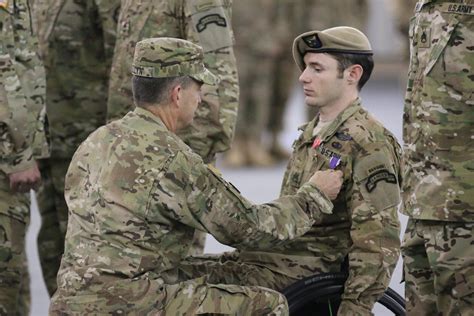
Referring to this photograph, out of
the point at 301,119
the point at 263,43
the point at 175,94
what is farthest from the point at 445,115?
the point at 301,119

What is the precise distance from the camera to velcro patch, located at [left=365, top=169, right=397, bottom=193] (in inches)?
211

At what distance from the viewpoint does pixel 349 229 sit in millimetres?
5531

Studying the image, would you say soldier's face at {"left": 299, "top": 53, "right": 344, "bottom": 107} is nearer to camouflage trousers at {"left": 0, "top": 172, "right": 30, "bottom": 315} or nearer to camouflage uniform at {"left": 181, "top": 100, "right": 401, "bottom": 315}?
camouflage uniform at {"left": 181, "top": 100, "right": 401, "bottom": 315}

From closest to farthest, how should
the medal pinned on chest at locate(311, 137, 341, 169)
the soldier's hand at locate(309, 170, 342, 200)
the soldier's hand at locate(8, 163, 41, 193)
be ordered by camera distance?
1. the soldier's hand at locate(309, 170, 342, 200)
2. the medal pinned on chest at locate(311, 137, 341, 169)
3. the soldier's hand at locate(8, 163, 41, 193)

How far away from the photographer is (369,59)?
5.67 m

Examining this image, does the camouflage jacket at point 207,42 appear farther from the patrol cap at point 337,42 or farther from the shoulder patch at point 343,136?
the shoulder patch at point 343,136

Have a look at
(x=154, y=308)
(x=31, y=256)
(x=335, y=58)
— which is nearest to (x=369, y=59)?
(x=335, y=58)

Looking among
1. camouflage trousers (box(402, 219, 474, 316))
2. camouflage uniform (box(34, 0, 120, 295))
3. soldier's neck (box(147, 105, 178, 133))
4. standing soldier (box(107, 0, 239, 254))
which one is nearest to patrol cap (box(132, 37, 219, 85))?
soldier's neck (box(147, 105, 178, 133))

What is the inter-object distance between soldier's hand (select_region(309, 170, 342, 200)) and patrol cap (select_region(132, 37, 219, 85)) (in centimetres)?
51

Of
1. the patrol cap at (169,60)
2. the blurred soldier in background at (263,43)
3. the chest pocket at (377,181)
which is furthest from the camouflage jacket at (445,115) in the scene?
the blurred soldier in background at (263,43)

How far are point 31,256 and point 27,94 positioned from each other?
10.2ft

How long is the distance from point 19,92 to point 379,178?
1772 millimetres

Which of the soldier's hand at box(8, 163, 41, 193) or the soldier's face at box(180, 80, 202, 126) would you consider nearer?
the soldier's face at box(180, 80, 202, 126)

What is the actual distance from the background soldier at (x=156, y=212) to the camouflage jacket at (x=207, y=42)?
46.2 inches
